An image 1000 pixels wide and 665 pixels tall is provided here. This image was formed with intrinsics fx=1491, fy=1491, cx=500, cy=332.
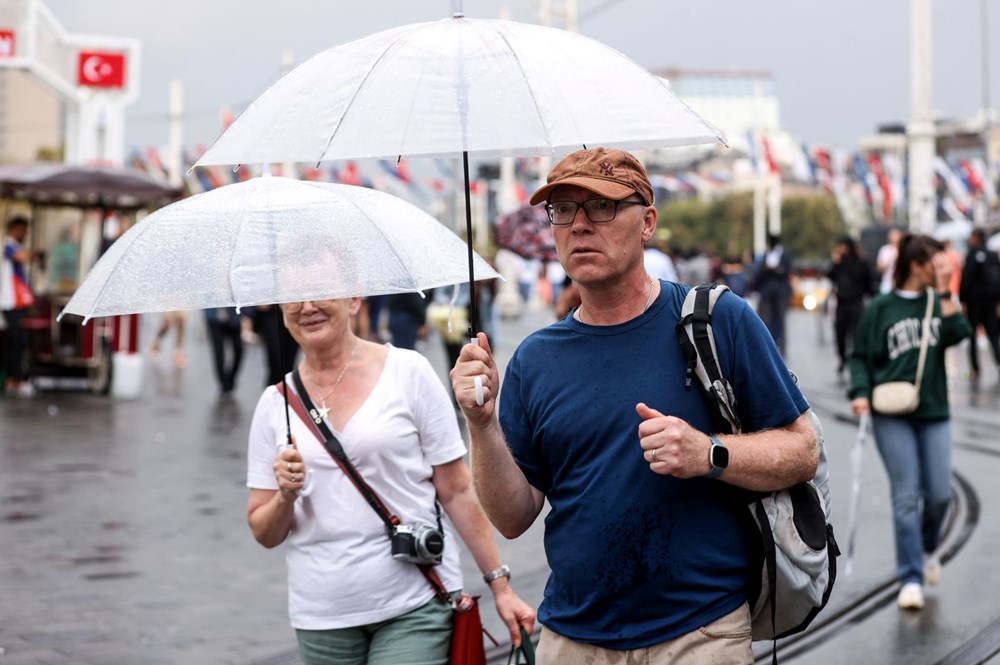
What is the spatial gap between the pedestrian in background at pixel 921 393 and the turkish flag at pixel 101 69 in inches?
663

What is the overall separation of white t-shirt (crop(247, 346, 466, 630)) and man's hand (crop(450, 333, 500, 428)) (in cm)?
92

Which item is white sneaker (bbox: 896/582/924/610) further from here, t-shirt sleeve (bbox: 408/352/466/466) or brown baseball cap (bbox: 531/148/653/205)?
brown baseball cap (bbox: 531/148/653/205)

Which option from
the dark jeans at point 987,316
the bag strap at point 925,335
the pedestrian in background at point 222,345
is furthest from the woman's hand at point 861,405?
the dark jeans at point 987,316

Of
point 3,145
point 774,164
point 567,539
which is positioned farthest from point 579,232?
point 774,164

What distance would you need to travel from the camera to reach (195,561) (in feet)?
26.9

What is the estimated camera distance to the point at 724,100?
652 feet

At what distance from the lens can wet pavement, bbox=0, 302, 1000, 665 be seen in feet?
21.1

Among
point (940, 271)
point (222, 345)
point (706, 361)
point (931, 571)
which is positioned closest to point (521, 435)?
point (706, 361)

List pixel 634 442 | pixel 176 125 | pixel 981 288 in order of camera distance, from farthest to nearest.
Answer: pixel 176 125, pixel 981 288, pixel 634 442

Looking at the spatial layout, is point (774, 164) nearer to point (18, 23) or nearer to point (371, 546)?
point (18, 23)

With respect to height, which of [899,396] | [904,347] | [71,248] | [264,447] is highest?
[71,248]

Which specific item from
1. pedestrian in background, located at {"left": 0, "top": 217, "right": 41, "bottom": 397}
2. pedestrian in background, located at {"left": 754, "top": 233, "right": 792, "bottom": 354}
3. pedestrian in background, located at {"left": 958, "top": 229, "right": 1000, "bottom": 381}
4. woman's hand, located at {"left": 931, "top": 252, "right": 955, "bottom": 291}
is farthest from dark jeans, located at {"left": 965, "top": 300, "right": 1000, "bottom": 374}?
woman's hand, located at {"left": 931, "top": 252, "right": 955, "bottom": 291}

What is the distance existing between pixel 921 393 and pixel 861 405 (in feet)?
0.94

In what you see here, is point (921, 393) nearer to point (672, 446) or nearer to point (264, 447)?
point (264, 447)
